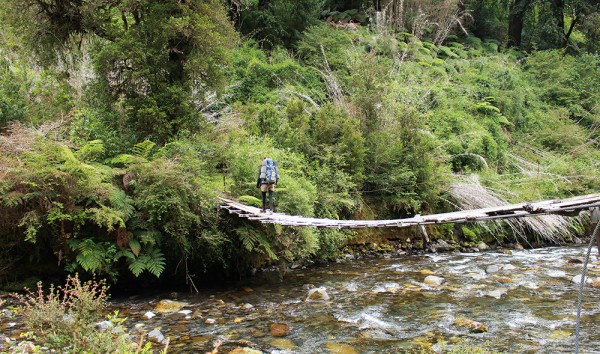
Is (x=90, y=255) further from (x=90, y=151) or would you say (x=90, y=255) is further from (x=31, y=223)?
(x=90, y=151)

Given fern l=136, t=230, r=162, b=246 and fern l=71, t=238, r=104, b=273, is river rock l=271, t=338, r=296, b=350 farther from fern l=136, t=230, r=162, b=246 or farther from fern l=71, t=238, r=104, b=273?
fern l=71, t=238, r=104, b=273

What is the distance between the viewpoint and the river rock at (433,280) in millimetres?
8253

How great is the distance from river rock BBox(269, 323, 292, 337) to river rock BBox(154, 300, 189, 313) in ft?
4.95

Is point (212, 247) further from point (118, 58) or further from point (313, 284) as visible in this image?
point (118, 58)

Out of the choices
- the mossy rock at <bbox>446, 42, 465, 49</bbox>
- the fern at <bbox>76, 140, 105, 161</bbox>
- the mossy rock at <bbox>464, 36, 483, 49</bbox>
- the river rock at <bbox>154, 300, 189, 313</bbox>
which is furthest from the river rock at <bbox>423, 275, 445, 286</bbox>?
the mossy rock at <bbox>464, 36, 483, 49</bbox>

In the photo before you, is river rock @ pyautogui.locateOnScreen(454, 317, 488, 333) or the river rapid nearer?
the river rapid

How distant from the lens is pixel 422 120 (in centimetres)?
1289

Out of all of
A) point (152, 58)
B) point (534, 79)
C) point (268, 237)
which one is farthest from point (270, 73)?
point (534, 79)

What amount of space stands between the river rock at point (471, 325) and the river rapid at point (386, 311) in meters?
0.01

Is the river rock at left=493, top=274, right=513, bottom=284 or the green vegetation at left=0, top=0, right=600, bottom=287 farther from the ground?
the green vegetation at left=0, top=0, right=600, bottom=287

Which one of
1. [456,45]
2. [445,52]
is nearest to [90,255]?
[445,52]

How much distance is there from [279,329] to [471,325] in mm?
2473

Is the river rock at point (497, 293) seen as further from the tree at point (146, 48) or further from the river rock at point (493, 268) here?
the tree at point (146, 48)

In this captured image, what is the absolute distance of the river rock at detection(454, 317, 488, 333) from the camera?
19.4 feet
